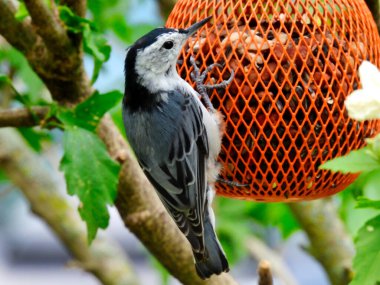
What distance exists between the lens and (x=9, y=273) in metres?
11.7

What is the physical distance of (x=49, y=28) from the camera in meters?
2.98

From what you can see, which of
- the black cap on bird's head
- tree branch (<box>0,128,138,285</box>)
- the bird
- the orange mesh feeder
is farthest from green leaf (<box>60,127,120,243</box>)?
tree branch (<box>0,128,138,285</box>)

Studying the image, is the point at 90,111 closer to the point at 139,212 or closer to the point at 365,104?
the point at 139,212

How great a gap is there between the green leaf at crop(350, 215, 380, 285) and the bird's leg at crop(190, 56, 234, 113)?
82 centimetres

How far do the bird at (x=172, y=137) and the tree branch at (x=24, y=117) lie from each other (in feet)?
1.07

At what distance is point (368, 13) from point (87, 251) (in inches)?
77.4

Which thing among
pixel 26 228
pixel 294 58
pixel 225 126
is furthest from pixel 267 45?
pixel 26 228

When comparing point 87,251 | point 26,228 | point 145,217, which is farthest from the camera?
point 26,228

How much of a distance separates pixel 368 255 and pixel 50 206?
246 cm

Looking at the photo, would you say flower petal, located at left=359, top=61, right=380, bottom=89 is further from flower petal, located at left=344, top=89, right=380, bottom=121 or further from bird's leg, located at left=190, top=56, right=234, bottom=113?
bird's leg, located at left=190, top=56, right=234, bottom=113

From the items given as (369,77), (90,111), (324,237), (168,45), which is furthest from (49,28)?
(324,237)

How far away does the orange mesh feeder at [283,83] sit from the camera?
9.07 ft

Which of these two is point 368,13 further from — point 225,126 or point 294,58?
point 225,126

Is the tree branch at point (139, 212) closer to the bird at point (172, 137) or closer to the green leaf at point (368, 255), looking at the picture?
the bird at point (172, 137)
